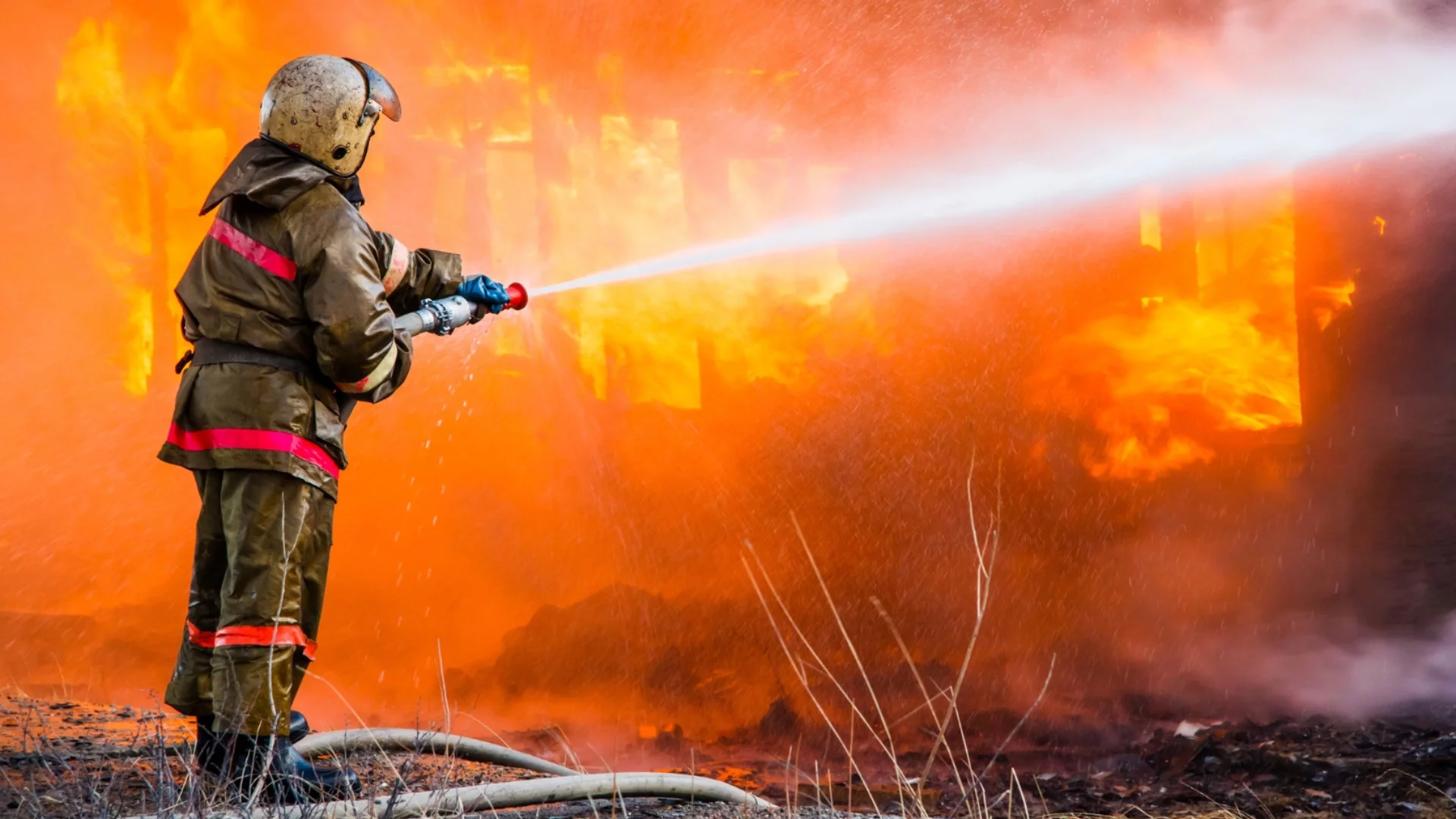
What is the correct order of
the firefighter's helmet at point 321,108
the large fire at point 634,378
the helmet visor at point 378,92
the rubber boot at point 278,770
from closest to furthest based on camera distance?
the rubber boot at point 278,770 < the firefighter's helmet at point 321,108 < the helmet visor at point 378,92 < the large fire at point 634,378

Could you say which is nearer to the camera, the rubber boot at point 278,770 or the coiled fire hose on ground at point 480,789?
the coiled fire hose on ground at point 480,789

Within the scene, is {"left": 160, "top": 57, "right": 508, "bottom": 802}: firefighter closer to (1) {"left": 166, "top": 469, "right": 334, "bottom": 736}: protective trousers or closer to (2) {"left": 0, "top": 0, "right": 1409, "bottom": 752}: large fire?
(1) {"left": 166, "top": 469, "right": 334, "bottom": 736}: protective trousers

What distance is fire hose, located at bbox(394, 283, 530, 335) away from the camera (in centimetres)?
321

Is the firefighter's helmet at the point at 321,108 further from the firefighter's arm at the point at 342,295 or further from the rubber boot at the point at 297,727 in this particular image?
the rubber boot at the point at 297,727

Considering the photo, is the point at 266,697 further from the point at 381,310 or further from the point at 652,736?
the point at 652,736

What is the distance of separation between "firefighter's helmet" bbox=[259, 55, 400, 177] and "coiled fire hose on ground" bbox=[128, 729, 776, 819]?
5.27ft

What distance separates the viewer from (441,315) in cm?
329

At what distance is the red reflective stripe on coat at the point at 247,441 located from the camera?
9.75ft

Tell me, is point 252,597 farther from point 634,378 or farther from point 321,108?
point 634,378

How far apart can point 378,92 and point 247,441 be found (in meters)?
1.04

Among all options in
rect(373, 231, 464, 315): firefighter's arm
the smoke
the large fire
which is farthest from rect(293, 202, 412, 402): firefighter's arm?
the smoke

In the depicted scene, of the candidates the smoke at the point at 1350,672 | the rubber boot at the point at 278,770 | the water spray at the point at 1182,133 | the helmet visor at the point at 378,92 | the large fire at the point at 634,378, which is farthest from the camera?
the water spray at the point at 1182,133

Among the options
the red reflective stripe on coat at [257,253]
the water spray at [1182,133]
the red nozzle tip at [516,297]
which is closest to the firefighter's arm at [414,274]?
the red nozzle tip at [516,297]

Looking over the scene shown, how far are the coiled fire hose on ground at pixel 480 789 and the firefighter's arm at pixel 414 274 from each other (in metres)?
1.27
